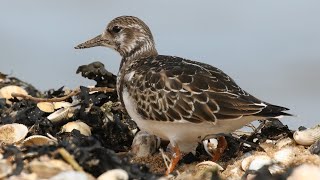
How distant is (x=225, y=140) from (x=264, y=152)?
0.29 metres

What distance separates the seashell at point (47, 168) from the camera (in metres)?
3.67

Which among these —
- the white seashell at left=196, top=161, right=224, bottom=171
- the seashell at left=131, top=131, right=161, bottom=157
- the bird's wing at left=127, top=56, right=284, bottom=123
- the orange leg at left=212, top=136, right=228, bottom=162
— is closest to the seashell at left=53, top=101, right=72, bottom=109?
the seashell at left=131, top=131, right=161, bottom=157

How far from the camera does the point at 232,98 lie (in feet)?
17.1

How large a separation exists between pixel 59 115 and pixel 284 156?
174 cm

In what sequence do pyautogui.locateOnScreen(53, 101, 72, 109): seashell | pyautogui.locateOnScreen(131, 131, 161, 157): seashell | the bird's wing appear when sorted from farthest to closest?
pyautogui.locateOnScreen(53, 101, 72, 109): seashell < pyautogui.locateOnScreen(131, 131, 161, 157): seashell < the bird's wing

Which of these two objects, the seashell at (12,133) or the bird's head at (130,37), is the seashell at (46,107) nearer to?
the seashell at (12,133)

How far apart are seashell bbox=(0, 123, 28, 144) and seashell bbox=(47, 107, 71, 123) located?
324 millimetres

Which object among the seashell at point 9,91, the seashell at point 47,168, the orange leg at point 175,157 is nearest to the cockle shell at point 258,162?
the orange leg at point 175,157

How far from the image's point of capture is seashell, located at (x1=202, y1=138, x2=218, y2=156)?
5.71 m

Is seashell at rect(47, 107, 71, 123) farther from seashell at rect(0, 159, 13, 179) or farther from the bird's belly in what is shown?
seashell at rect(0, 159, 13, 179)

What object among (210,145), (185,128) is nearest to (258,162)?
(185,128)

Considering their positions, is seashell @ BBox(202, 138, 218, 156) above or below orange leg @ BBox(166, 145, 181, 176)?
below

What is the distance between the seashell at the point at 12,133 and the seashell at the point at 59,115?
0.32m

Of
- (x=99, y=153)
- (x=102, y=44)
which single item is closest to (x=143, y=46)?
(x=102, y=44)
